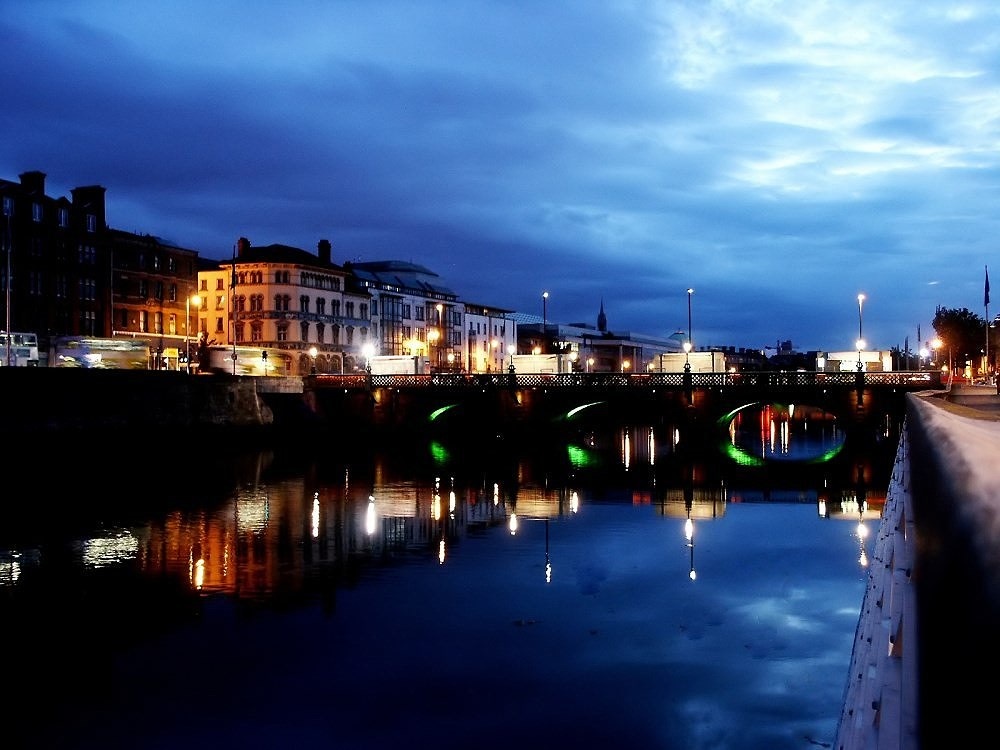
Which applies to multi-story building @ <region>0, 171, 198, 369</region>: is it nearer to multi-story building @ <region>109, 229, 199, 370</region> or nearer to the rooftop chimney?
multi-story building @ <region>109, 229, 199, 370</region>

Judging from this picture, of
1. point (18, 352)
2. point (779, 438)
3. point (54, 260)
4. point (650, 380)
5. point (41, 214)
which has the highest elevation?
point (41, 214)

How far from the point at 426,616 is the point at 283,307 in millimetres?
103097

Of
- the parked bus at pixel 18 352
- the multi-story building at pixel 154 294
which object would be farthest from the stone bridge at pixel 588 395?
the parked bus at pixel 18 352

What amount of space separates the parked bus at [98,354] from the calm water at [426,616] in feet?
122

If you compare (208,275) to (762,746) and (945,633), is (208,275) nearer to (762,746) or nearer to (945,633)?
(762,746)

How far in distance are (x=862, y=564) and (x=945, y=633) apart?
35.1 metres

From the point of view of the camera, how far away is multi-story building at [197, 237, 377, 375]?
12650 cm

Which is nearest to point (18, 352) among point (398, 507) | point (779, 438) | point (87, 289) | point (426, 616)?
point (87, 289)

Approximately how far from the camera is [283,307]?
127 m

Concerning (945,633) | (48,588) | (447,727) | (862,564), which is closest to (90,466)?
(48,588)

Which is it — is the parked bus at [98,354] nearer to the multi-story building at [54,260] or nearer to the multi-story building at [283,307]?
the multi-story building at [54,260]

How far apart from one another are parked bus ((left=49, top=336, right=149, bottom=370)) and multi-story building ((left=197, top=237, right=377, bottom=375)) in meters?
26.6

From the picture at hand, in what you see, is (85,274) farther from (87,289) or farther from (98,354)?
(98,354)

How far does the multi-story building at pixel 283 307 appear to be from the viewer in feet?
415
